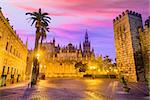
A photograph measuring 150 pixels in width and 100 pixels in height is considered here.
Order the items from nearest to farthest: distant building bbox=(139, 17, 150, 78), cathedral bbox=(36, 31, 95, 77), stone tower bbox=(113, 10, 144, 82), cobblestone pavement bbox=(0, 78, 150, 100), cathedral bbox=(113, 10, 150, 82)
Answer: cobblestone pavement bbox=(0, 78, 150, 100)
distant building bbox=(139, 17, 150, 78)
cathedral bbox=(113, 10, 150, 82)
stone tower bbox=(113, 10, 144, 82)
cathedral bbox=(36, 31, 95, 77)

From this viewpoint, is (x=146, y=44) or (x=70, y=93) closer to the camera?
(x=70, y=93)

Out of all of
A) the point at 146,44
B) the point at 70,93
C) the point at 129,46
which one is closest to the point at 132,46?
the point at 129,46

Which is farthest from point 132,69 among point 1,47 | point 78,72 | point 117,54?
point 78,72

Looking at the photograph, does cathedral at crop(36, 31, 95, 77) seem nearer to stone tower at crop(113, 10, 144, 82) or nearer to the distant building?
stone tower at crop(113, 10, 144, 82)

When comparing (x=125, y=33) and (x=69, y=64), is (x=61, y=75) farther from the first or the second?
(x=125, y=33)

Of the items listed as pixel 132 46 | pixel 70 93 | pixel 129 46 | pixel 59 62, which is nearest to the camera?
pixel 70 93

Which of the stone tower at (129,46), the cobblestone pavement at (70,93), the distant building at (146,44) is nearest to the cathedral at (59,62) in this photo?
the stone tower at (129,46)

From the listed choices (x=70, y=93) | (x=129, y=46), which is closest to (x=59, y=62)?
(x=129, y=46)

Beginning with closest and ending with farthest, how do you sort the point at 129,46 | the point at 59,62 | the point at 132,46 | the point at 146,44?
the point at 146,44 < the point at 132,46 < the point at 129,46 < the point at 59,62

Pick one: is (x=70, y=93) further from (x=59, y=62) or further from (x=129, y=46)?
(x=59, y=62)

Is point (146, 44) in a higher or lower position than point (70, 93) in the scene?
higher

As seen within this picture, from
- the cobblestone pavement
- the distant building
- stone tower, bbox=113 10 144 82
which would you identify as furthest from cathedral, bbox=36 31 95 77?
the cobblestone pavement

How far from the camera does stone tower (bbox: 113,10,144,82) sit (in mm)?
34969

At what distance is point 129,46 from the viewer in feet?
119
